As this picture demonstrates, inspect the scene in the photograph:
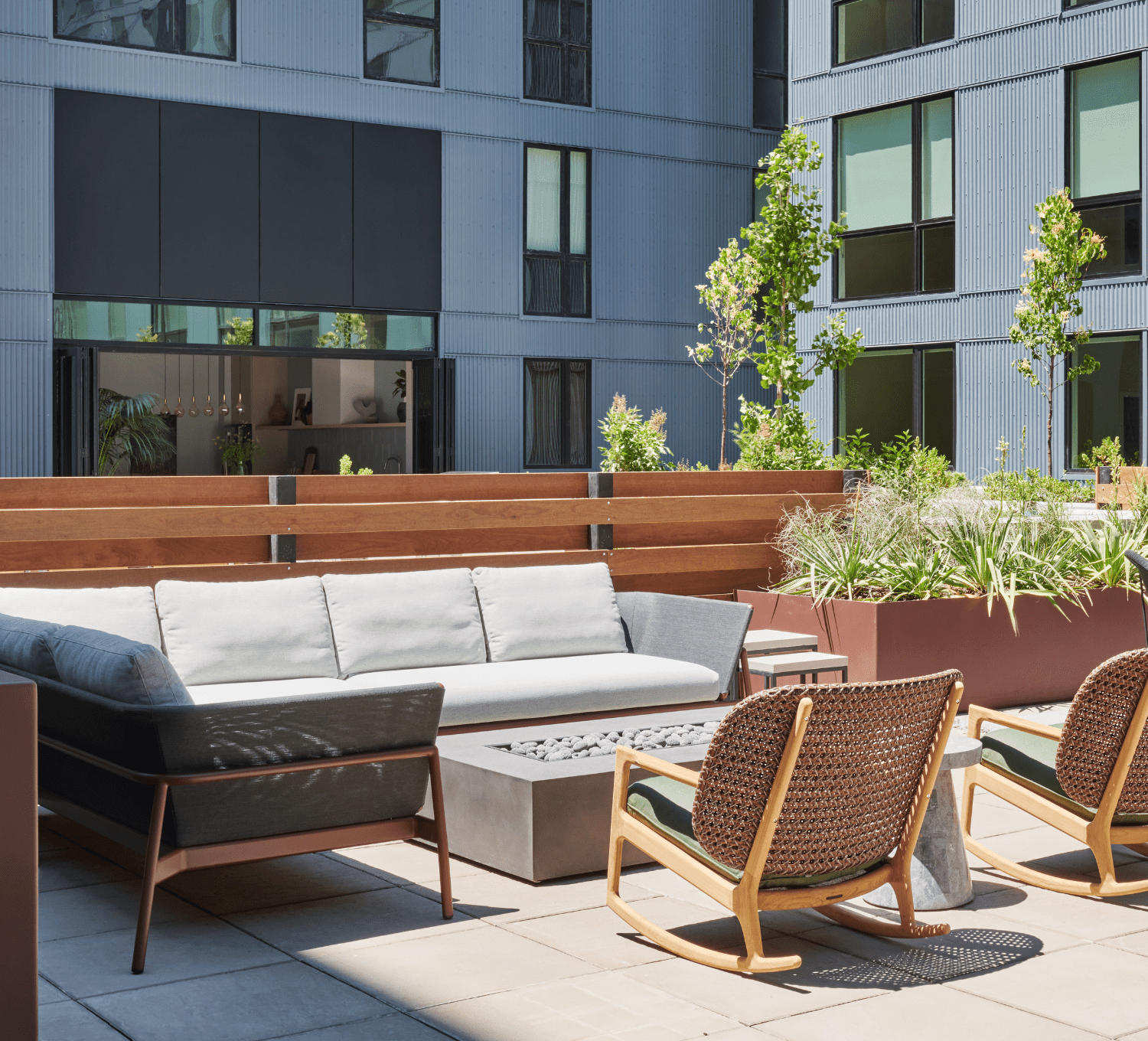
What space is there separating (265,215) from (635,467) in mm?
6859

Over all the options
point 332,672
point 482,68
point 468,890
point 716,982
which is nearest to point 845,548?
point 332,672

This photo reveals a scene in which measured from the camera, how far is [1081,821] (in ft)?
15.3

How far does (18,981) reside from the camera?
2.79 meters

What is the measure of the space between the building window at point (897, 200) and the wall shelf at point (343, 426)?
6678 mm

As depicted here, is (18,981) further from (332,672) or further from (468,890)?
(332,672)

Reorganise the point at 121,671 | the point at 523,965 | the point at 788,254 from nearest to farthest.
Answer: the point at 523,965, the point at 121,671, the point at 788,254

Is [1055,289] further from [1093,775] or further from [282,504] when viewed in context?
[1093,775]

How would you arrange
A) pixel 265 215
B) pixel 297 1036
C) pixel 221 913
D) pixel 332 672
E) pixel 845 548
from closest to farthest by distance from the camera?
1. pixel 297 1036
2. pixel 221 913
3. pixel 332 672
4. pixel 845 548
5. pixel 265 215

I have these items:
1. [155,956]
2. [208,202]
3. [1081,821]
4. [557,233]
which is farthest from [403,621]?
[557,233]

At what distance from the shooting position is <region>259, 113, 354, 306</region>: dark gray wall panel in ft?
58.3

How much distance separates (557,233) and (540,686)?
14.7 meters

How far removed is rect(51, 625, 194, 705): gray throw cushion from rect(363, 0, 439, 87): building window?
15.7m

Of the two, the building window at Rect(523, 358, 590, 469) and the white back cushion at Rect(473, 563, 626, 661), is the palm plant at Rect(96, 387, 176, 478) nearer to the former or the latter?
the building window at Rect(523, 358, 590, 469)

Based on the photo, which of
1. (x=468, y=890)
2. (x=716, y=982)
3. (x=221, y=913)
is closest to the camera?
(x=716, y=982)
